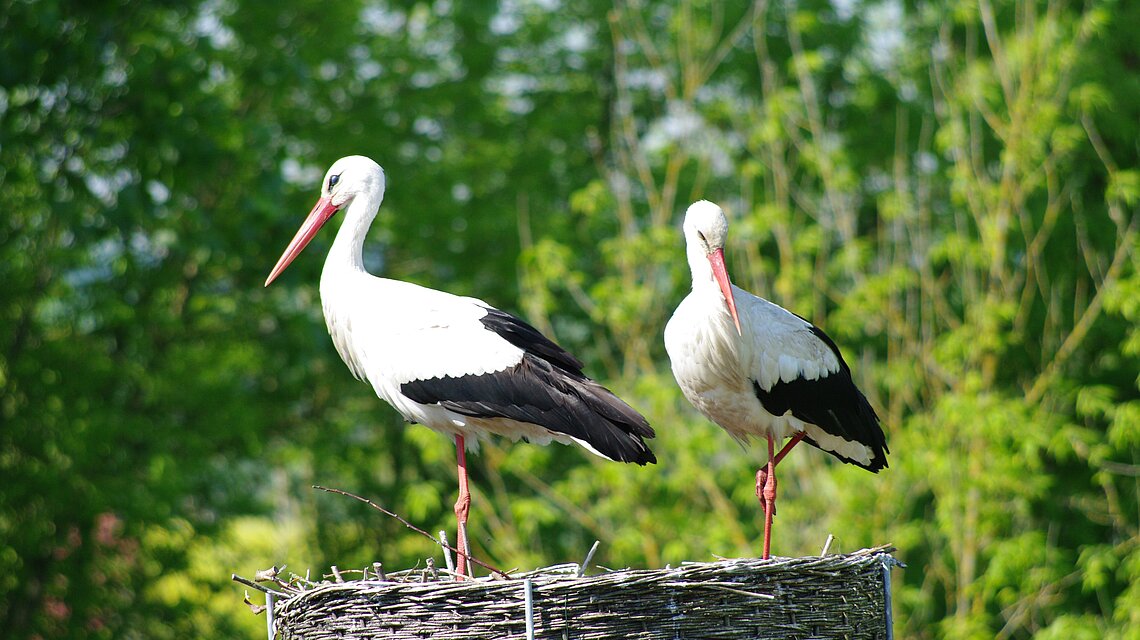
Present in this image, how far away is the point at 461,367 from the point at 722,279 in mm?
1127

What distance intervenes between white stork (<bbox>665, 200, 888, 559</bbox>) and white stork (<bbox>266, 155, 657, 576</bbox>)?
0.37m

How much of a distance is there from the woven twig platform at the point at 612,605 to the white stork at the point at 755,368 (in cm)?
104

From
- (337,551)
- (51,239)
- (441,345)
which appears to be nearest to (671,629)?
(441,345)

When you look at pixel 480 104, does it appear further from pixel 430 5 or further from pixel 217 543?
pixel 217 543

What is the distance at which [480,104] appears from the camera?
15.2 meters

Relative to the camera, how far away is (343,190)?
657 centimetres

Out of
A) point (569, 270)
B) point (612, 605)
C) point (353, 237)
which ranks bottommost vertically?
point (569, 270)

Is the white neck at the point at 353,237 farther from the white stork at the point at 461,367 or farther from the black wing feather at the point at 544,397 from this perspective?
the black wing feather at the point at 544,397

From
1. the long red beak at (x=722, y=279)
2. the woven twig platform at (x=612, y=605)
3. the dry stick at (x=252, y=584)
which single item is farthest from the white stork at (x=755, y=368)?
the dry stick at (x=252, y=584)

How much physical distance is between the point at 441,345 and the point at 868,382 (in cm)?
474

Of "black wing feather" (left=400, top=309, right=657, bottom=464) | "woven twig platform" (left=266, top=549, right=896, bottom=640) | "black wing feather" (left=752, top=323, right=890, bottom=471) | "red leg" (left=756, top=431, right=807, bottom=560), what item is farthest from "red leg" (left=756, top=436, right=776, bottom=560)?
"woven twig platform" (left=266, top=549, right=896, bottom=640)

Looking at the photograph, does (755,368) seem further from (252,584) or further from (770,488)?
(252,584)

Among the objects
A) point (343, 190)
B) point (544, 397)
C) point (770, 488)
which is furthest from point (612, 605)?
point (343, 190)

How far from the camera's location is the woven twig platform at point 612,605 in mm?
4312
